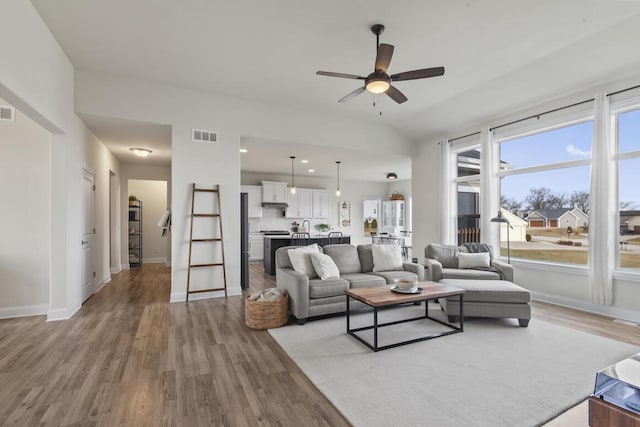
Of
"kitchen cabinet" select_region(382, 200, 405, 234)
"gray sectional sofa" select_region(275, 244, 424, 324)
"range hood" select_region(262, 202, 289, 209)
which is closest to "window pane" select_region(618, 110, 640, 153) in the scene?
"gray sectional sofa" select_region(275, 244, 424, 324)

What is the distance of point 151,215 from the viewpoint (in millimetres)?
9070

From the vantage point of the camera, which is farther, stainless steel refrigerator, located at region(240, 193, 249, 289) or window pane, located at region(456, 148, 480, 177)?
window pane, located at region(456, 148, 480, 177)

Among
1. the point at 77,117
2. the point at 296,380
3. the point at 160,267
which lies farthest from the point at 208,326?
the point at 160,267

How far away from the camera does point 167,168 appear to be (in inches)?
310

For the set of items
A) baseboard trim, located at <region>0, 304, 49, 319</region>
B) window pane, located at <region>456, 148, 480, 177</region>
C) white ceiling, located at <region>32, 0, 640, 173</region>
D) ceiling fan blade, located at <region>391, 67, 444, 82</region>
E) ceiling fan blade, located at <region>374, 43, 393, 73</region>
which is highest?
white ceiling, located at <region>32, 0, 640, 173</region>

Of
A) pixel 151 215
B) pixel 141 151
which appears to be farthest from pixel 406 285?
pixel 151 215

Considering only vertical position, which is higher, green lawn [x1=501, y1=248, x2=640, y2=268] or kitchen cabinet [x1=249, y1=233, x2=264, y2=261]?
green lawn [x1=501, y1=248, x2=640, y2=268]

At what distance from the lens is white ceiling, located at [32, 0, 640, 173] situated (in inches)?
114

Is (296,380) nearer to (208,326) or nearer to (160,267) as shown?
(208,326)

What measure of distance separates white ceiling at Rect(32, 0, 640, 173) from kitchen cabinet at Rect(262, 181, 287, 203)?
444 cm

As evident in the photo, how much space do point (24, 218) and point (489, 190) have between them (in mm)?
6952

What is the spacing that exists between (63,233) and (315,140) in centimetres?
395

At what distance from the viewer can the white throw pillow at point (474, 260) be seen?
14.9 ft

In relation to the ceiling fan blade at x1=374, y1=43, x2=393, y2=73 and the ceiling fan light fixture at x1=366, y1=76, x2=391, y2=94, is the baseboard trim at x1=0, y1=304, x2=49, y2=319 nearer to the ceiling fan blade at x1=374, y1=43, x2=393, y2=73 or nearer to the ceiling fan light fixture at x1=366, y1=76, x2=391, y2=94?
the ceiling fan light fixture at x1=366, y1=76, x2=391, y2=94
